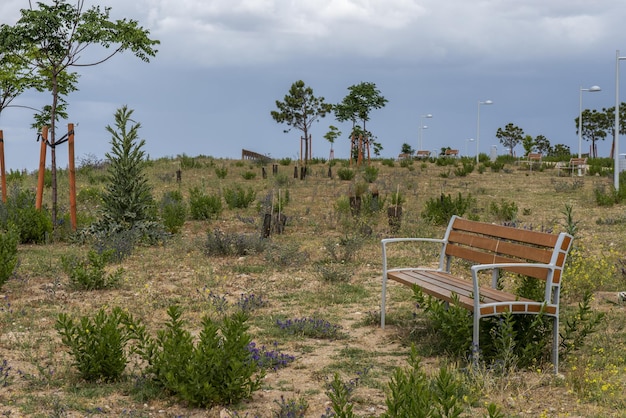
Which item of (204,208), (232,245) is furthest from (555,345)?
(204,208)

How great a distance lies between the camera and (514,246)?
634cm

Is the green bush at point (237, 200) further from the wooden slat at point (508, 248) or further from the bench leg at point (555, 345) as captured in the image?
the bench leg at point (555, 345)

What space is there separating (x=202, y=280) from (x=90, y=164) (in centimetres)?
2217

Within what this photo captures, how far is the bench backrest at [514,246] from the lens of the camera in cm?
566

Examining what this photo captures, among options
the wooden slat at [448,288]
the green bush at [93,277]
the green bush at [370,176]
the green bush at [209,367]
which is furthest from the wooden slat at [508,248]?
the green bush at [370,176]

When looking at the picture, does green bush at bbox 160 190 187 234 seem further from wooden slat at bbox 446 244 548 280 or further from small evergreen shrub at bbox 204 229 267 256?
wooden slat at bbox 446 244 548 280

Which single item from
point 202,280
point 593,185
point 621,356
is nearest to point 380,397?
point 621,356

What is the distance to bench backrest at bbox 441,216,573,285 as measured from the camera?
5660 millimetres

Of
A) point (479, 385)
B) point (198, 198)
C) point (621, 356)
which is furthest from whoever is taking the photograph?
point (198, 198)

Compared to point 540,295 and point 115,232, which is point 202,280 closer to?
point 115,232

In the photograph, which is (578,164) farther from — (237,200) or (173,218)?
(173,218)

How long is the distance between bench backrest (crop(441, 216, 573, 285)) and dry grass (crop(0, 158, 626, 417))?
86 cm

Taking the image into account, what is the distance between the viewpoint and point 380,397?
4.99 m

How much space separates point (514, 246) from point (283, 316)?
2.67 m
